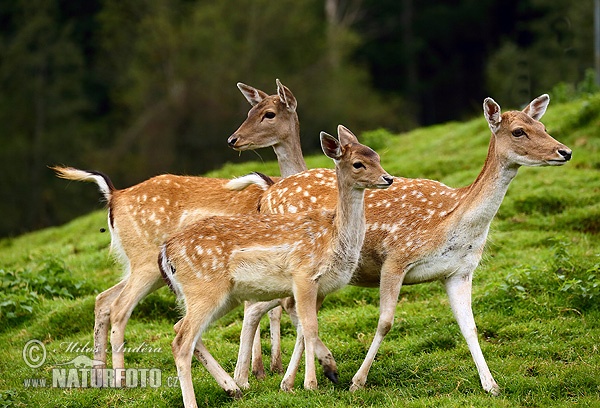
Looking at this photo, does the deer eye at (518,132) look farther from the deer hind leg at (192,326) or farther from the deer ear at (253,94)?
→ the deer ear at (253,94)

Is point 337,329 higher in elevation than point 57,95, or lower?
higher

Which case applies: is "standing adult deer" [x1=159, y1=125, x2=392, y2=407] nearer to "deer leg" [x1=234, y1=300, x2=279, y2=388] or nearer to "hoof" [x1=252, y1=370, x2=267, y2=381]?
"deer leg" [x1=234, y1=300, x2=279, y2=388]

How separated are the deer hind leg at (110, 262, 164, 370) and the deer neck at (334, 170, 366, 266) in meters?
1.86

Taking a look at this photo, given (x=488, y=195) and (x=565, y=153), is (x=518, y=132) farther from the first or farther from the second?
(x=488, y=195)

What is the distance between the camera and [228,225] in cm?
761

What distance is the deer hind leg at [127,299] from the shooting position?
843 cm

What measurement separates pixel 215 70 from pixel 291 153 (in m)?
26.7

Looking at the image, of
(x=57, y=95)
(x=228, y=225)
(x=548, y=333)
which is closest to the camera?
(x=228, y=225)

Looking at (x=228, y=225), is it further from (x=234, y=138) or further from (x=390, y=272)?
(x=234, y=138)

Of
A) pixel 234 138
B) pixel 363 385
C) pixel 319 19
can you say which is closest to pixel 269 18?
pixel 319 19

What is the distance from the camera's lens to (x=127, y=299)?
8.51 metres

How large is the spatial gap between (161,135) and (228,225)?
26.2 metres

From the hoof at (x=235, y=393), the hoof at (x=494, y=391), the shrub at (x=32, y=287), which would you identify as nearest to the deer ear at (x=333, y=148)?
the hoof at (x=235, y=393)

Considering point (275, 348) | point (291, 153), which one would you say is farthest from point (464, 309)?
point (291, 153)
